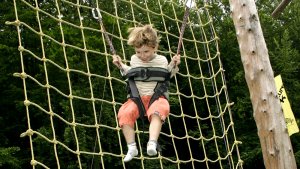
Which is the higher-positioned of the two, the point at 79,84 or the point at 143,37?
the point at 79,84

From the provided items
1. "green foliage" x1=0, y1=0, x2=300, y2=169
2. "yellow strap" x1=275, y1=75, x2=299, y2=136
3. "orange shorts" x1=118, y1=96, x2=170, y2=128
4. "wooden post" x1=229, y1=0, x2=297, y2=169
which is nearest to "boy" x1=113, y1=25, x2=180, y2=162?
"orange shorts" x1=118, y1=96, x2=170, y2=128

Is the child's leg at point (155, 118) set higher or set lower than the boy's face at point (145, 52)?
lower

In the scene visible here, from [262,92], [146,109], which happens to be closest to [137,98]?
[146,109]

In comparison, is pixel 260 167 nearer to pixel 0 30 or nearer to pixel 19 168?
pixel 19 168

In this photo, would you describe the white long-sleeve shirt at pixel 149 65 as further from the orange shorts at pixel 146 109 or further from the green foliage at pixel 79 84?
the green foliage at pixel 79 84

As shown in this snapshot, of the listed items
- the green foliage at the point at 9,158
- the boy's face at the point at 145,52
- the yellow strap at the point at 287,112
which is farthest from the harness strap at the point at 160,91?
the green foliage at the point at 9,158

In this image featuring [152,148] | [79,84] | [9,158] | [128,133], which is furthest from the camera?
[79,84]

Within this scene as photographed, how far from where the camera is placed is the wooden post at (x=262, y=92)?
2384 mm

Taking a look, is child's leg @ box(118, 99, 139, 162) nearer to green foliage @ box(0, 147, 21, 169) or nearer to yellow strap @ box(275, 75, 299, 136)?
yellow strap @ box(275, 75, 299, 136)

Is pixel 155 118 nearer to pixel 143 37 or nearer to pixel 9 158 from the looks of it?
pixel 143 37

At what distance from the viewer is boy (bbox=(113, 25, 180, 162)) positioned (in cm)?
230

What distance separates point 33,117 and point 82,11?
80.1 inches

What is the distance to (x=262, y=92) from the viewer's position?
2.46 meters

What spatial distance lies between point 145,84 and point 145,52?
5.6 inches
